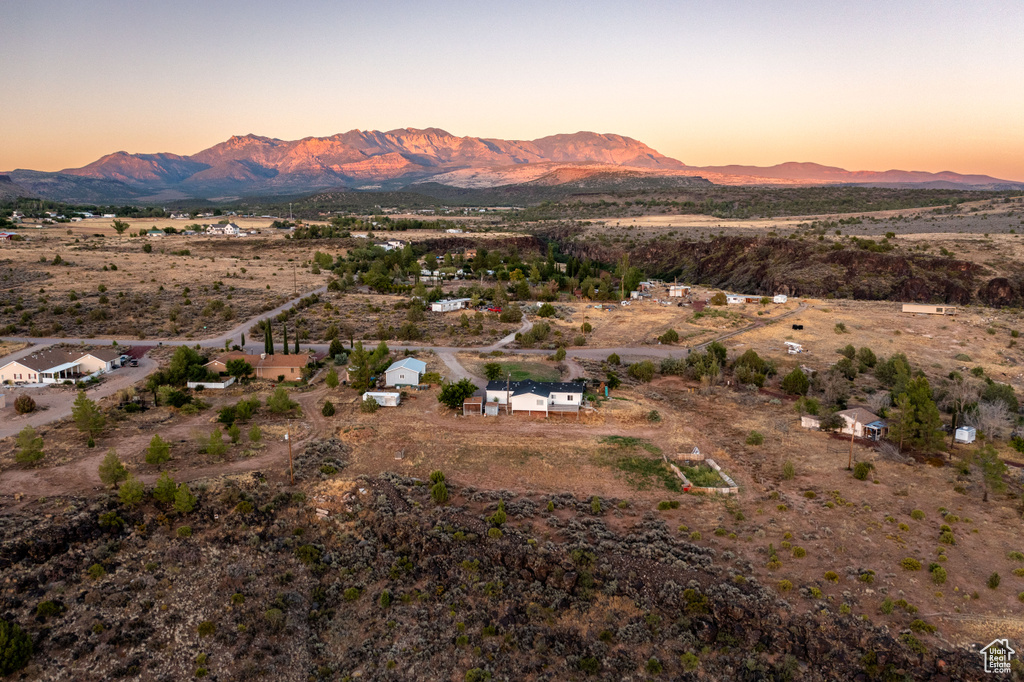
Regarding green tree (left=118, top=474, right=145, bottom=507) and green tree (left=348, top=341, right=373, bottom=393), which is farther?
green tree (left=348, top=341, right=373, bottom=393)

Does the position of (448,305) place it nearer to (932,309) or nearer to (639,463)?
(639,463)

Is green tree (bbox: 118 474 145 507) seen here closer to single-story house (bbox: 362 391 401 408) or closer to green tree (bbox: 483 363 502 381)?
single-story house (bbox: 362 391 401 408)

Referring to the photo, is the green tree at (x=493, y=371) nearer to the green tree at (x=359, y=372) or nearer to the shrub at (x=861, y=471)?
the green tree at (x=359, y=372)

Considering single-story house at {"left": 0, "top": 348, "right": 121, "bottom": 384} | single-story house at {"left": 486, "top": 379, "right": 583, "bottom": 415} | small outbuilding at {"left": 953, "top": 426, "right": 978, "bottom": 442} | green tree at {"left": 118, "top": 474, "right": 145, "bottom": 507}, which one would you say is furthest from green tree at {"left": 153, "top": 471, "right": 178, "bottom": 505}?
small outbuilding at {"left": 953, "top": 426, "right": 978, "bottom": 442}

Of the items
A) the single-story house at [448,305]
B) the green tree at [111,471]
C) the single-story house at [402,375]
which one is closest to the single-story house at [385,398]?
the single-story house at [402,375]

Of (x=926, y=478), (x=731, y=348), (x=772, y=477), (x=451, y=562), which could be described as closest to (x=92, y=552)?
(x=451, y=562)

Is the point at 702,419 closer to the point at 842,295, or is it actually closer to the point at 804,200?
the point at 842,295
